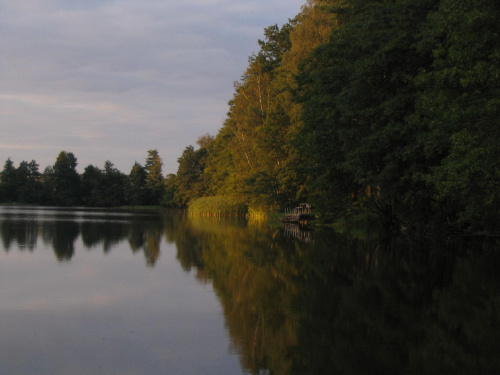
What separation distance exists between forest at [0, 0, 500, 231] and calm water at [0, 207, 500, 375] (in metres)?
3.88

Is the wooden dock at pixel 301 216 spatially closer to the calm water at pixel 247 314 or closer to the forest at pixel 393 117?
the forest at pixel 393 117

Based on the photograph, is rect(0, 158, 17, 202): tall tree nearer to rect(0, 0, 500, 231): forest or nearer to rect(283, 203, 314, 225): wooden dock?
rect(0, 0, 500, 231): forest

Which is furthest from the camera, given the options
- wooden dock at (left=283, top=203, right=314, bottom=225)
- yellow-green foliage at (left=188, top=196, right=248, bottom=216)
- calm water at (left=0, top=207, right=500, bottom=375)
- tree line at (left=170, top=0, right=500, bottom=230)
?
yellow-green foliage at (left=188, top=196, right=248, bottom=216)

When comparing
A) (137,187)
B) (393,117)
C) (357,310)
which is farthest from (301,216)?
(137,187)

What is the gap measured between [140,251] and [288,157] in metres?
25.5

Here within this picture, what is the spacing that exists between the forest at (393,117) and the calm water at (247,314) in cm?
388

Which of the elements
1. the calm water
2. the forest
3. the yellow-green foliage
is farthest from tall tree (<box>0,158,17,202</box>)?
the calm water

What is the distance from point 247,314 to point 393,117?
49.5 ft

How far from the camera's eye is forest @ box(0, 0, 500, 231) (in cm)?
1641

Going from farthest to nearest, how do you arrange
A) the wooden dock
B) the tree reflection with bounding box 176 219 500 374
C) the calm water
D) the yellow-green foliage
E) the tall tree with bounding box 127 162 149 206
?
Result: the tall tree with bounding box 127 162 149 206
the yellow-green foliage
the wooden dock
the tree reflection with bounding box 176 219 500 374
the calm water

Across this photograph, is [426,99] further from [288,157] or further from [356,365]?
[288,157]

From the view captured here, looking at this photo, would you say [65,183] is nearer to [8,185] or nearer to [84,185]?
[84,185]

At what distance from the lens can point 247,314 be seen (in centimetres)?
959

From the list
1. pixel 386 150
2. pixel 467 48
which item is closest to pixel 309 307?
pixel 467 48
